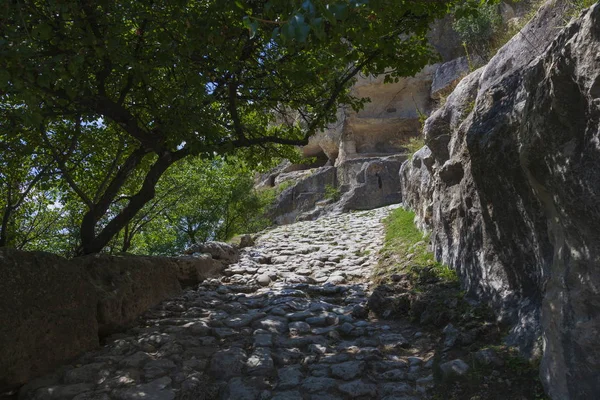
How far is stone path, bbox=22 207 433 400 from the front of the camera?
3922mm

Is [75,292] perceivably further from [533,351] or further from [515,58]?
[515,58]

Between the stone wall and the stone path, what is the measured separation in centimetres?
18

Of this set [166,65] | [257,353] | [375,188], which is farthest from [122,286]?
[375,188]

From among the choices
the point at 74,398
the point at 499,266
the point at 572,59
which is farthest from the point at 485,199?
the point at 74,398

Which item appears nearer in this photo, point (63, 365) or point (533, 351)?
point (533, 351)

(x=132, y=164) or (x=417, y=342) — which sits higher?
(x=132, y=164)

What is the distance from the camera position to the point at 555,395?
3.00m

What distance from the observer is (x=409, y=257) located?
807 cm

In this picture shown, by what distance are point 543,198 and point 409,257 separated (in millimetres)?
4749

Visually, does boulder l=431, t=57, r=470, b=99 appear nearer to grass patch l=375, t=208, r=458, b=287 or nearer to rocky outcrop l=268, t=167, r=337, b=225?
rocky outcrop l=268, t=167, r=337, b=225

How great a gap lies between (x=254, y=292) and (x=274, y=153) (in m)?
2.84

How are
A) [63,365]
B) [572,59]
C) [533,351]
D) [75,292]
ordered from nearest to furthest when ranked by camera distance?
[572,59], [533,351], [63,365], [75,292]

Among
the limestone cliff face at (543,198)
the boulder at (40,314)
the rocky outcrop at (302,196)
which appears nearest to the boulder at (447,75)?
the rocky outcrop at (302,196)

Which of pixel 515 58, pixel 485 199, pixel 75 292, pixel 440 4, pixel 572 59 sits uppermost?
pixel 440 4
